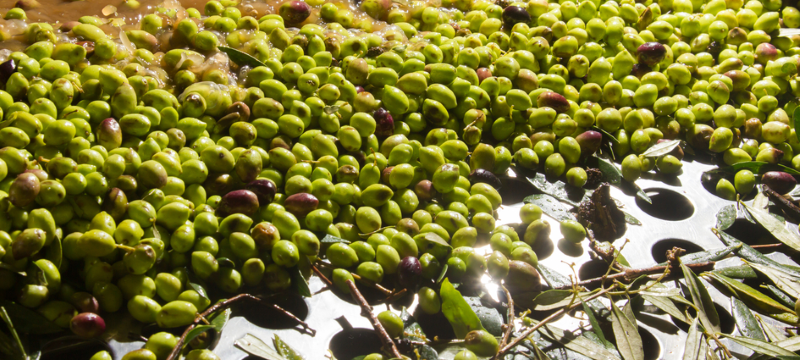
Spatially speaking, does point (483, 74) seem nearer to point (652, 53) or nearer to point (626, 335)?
point (652, 53)

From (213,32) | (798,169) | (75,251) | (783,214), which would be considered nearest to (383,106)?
(213,32)

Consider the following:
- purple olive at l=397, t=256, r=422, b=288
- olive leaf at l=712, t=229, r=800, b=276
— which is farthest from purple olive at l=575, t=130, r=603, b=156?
purple olive at l=397, t=256, r=422, b=288

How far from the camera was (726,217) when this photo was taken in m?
1.69

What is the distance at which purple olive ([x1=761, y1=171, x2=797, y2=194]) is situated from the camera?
5.89ft

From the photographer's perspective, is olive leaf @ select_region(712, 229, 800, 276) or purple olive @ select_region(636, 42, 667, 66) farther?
purple olive @ select_region(636, 42, 667, 66)

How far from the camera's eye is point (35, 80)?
1380mm

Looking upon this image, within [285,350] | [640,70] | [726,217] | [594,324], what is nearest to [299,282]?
[285,350]

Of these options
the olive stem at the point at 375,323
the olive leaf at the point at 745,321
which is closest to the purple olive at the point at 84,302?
the olive stem at the point at 375,323

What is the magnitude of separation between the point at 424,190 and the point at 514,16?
1.09m

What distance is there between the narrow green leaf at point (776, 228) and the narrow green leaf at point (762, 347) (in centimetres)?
52

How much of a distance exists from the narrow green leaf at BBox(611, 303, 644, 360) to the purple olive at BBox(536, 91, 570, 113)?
81 cm

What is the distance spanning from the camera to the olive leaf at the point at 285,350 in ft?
3.76

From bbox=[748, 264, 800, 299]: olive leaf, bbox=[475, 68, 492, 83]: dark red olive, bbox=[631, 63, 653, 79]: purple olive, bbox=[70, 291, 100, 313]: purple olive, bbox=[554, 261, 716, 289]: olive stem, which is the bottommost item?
bbox=[70, 291, 100, 313]: purple olive

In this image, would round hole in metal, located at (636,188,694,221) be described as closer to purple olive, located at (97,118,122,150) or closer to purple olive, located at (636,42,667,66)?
purple olive, located at (636,42,667,66)
